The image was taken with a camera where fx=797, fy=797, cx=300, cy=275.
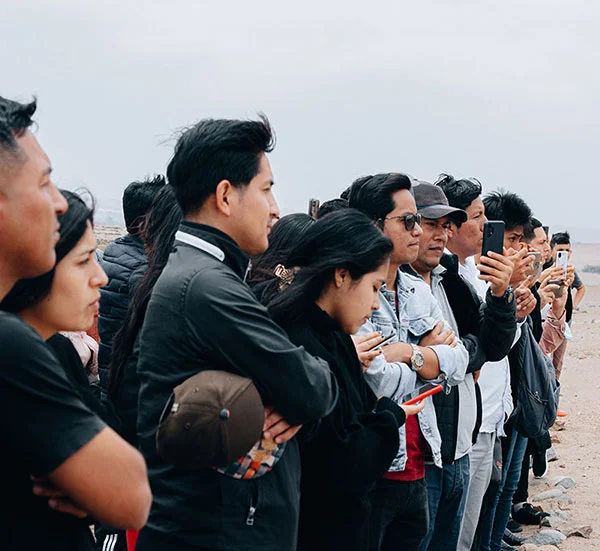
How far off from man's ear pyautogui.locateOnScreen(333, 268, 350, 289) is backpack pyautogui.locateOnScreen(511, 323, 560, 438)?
109 inches

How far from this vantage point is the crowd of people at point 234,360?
5.83ft

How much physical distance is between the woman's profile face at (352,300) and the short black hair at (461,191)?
7.98 feet

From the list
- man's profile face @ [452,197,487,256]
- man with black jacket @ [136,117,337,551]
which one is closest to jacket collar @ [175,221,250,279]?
man with black jacket @ [136,117,337,551]

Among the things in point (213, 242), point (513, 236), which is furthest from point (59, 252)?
point (513, 236)

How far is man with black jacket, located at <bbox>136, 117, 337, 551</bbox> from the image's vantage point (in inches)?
90.4

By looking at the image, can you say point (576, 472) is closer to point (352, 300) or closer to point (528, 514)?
point (528, 514)

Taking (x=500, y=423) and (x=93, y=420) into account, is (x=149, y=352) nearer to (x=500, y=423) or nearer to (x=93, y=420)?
(x=93, y=420)

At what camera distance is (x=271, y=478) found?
95.3 inches

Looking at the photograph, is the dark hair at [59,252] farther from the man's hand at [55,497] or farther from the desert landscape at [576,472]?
the desert landscape at [576,472]

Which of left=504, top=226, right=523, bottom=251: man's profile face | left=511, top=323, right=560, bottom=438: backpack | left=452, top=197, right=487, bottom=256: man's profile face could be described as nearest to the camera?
left=452, top=197, right=487, bottom=256: man's profile face

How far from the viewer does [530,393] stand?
217 inches

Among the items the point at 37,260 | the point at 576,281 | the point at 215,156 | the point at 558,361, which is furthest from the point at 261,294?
the point at 576,281

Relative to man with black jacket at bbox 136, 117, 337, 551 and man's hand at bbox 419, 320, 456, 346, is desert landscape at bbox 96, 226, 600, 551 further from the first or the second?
man with black jacket at bbox 136, 117, 337, 551

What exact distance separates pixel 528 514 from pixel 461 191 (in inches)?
125
